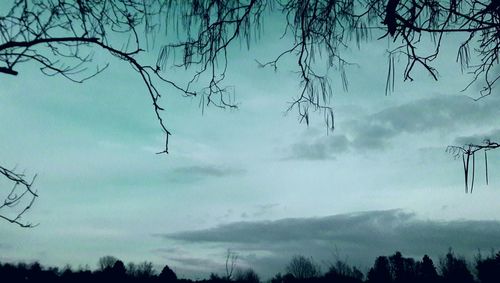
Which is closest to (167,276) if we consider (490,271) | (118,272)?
(118,272)

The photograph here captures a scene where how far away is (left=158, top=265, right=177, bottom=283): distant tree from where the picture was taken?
14.2 meters

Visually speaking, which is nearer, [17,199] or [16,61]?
[16,61]

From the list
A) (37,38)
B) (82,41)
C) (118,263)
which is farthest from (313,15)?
(118,263)

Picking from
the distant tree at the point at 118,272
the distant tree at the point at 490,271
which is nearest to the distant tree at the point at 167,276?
the distant tree at the point at 118,272

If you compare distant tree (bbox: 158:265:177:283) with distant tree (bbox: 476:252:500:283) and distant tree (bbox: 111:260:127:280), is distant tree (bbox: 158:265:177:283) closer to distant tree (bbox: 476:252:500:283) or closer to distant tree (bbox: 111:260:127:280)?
distant tree (bbox: 111:260:127:280)

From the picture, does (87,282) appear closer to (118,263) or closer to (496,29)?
(118,263)

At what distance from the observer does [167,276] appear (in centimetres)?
1471

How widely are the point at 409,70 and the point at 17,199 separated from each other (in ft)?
9.01

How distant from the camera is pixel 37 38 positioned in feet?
6.79

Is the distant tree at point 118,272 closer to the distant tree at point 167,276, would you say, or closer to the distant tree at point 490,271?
the distant tree at point 167,276

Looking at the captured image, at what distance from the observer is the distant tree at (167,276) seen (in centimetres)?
1418

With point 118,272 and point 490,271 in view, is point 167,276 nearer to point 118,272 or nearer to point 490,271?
point 118,272

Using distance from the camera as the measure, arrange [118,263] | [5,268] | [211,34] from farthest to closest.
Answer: [118,263], [5,268], [211,34]

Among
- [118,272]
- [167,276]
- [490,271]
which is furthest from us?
[490,271]
